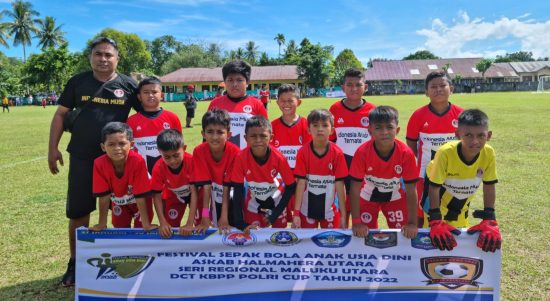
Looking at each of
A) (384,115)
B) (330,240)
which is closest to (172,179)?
(330,240)

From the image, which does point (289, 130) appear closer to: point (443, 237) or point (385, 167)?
point (385, 167)

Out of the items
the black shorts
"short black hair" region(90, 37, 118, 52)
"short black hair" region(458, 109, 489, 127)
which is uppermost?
"short black hair" region(90, 37, 118, 52)

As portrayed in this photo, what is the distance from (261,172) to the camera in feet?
12.4

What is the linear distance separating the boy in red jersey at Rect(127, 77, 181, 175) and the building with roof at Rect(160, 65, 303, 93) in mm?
62990

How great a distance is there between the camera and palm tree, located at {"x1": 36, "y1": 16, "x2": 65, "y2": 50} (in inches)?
3031

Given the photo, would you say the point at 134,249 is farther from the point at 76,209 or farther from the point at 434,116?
the point at 434,116

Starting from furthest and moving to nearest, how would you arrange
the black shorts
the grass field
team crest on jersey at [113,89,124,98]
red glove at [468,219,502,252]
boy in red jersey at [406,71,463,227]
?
boy in red jersey at [406,71,463,227]
team crest on jersey at [113,89,124,98]
the black shorts
the grass field
red glove at [468,219,502,252]

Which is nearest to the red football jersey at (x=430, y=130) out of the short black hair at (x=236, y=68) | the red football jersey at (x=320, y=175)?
the red football jersey at (x=320, y=175)

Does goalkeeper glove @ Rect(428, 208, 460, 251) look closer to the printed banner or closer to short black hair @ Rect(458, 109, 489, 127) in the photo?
the printed banner

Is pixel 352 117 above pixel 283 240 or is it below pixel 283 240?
above

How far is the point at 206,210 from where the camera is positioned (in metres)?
3.66

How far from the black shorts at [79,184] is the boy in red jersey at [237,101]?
1.55 meters

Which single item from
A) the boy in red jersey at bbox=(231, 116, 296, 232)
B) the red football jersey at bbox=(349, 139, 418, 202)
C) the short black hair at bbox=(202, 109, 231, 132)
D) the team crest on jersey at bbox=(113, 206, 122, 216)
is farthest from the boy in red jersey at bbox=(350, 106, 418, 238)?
the team crest on jersey at bbox=(113, 206, 122, 216)

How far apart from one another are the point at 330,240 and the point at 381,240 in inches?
17.0
